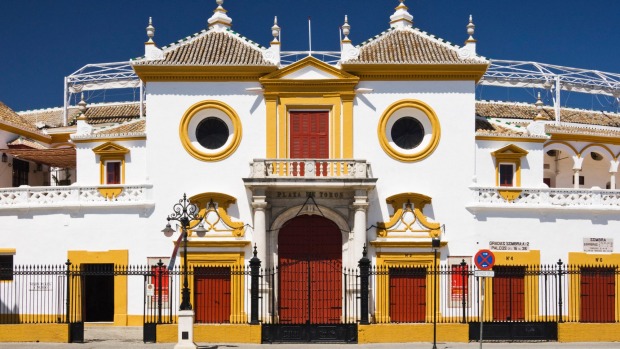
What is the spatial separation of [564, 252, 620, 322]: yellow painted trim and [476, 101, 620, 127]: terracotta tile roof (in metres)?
12.2

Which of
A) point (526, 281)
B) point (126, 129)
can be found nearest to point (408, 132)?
point (526, 281)

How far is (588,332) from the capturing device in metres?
23.2

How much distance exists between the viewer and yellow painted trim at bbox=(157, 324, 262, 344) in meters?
22.5

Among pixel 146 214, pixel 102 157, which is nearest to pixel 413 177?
pixel 146 214

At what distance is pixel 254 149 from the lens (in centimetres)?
2805

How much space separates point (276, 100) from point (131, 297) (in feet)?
28.3

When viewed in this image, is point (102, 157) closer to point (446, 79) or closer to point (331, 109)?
point (331, 109)

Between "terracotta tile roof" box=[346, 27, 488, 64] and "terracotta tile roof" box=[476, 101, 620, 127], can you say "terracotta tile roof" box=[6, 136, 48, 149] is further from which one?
"terracotta tile roof" box=[476, 101, 620, 127]

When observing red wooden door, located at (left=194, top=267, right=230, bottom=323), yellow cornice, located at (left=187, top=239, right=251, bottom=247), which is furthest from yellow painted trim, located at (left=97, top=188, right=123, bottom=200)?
red wooden door, located at (left=194, top=267, right=230, bottom=323)

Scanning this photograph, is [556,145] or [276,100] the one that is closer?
[276,100]

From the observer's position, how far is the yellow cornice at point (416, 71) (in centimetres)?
2777

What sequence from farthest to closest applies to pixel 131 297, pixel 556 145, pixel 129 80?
pixel 129 80, pixel 556 145, pixel 131 297

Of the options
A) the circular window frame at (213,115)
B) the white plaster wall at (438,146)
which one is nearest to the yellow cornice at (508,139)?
the white plaster wall at (438,146)

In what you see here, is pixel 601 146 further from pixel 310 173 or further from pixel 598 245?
pixel 310 173
